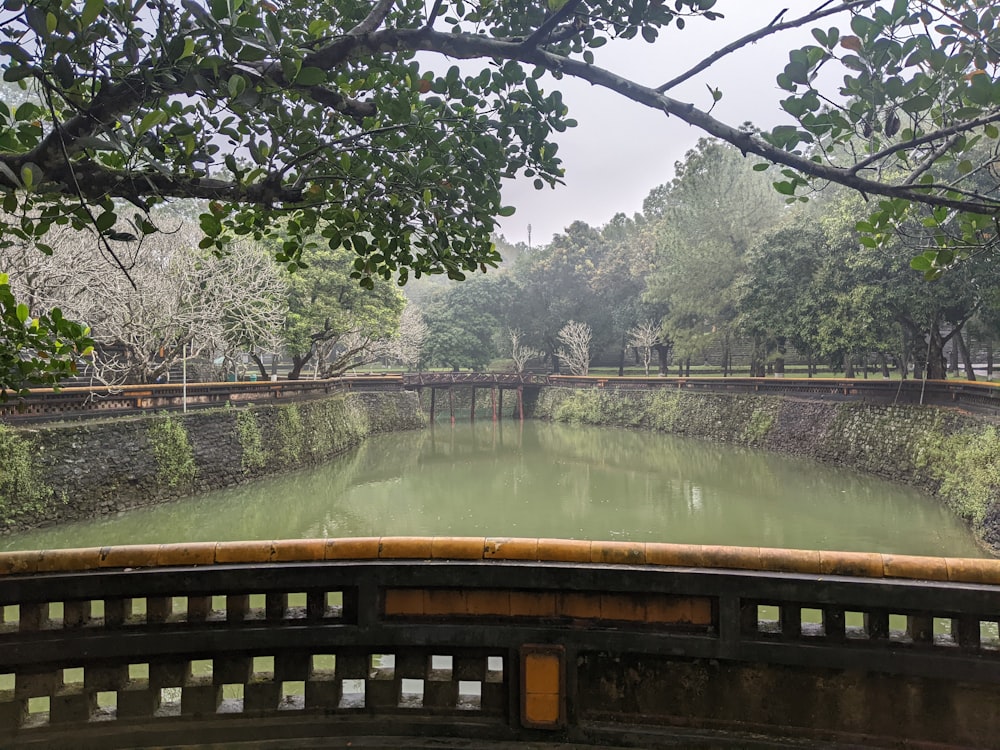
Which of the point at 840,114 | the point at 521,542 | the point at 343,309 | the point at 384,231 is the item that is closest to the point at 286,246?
the point at 384,231

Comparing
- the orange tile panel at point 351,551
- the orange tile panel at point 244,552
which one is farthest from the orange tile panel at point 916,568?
the orange tile panel at point 244,552

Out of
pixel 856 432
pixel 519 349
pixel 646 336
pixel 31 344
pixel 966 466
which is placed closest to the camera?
pixel 31 344

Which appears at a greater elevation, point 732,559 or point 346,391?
point 732,559

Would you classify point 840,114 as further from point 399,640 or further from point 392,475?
point 392,475

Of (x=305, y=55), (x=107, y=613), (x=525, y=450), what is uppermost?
(x=305, y=55)

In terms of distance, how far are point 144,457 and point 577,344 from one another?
72.4 ft

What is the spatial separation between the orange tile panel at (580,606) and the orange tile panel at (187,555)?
1146 millimetres

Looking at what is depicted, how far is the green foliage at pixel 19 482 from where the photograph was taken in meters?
8.39

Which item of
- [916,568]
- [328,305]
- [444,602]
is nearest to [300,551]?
[444,602]

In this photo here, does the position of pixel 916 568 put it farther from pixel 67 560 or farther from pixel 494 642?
pixel 67 560

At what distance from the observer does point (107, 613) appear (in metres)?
1.87

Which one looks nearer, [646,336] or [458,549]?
[458,549]

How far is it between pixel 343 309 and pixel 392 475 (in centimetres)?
621

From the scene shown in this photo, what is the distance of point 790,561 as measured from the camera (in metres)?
1.85
